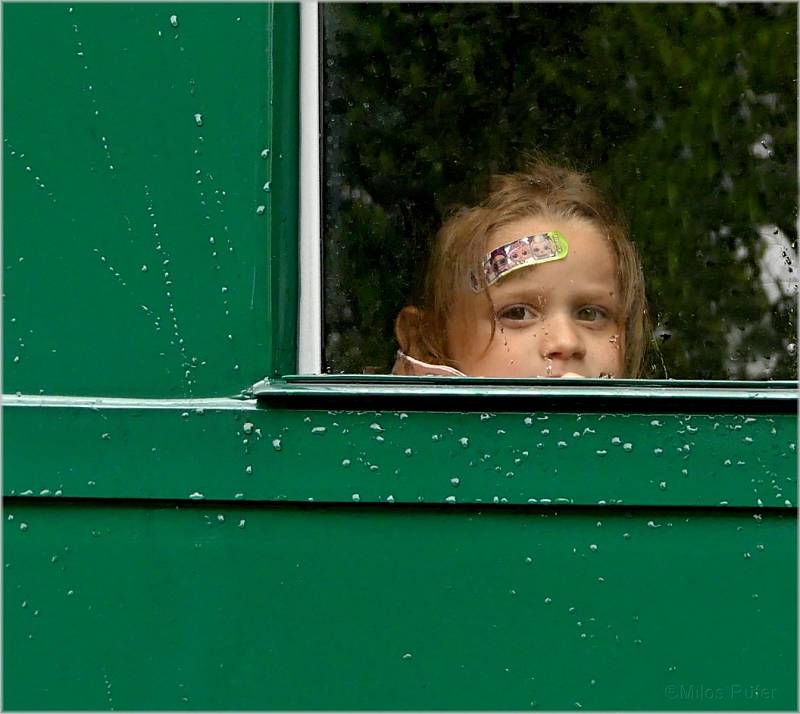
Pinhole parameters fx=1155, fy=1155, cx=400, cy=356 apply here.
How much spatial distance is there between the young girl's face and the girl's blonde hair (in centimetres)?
1

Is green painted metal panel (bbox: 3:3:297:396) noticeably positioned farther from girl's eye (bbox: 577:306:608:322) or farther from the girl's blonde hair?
girl's eye (bbox: 577:306:608:322)

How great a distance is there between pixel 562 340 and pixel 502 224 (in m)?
0.20

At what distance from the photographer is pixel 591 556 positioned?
145 cm

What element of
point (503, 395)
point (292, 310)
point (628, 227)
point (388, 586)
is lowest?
point (388, 586)

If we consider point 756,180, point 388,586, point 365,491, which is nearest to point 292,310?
point 365,491

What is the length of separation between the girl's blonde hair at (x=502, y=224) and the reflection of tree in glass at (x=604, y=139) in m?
0.02

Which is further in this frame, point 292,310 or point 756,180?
point 756,180

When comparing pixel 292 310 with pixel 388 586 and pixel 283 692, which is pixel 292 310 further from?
pixel 283 692

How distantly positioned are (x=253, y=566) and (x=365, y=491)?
18 cm

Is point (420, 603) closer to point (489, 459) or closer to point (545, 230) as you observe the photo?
point (489, 459)

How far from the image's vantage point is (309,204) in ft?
5.01

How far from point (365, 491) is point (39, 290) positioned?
502mm

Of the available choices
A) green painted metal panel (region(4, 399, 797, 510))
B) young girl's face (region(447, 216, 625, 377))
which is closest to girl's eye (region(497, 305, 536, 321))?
young girl's face (region(447, 216, 625, 377))

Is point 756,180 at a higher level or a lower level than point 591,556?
higher
